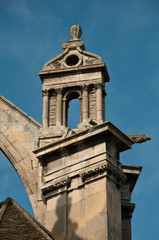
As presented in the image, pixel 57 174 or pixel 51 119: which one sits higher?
pixel 51 119

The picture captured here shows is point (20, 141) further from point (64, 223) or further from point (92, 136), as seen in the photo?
point (64, 223)

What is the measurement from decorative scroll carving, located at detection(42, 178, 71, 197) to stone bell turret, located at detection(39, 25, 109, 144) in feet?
8.32

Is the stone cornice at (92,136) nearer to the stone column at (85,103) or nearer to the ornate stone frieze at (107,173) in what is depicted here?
the ornate stone frieze at (107,173)

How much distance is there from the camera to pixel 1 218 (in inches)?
1062

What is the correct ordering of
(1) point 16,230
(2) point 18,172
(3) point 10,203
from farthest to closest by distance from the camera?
(2) point 18,172
(3) point 10,203
(1) point 16,230

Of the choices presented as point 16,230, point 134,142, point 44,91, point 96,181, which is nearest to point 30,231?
point 16,230

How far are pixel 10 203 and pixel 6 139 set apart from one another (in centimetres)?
569

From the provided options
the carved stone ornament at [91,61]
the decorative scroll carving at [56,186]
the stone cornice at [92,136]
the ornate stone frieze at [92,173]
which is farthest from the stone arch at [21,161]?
the carved stone ornament at [91,61]

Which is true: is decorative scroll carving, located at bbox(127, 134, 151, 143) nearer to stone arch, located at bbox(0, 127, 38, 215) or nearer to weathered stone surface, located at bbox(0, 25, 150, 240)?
weathered stone surface, located at bbox(0, 25, 150, 240)

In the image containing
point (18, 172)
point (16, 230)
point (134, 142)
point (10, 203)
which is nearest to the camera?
point (16, 230)

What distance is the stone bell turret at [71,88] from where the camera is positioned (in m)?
32.6

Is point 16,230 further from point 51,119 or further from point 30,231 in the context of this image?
point 51,119

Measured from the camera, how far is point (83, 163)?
29578 millimetres

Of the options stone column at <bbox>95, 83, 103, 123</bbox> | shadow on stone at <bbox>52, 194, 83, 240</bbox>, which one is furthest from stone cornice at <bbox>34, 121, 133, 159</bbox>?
stone column at <bbox>95, 83, 103, 123</bbox>
